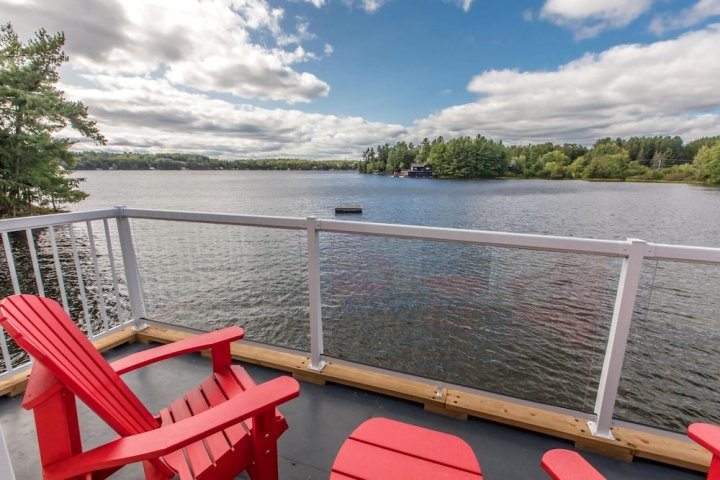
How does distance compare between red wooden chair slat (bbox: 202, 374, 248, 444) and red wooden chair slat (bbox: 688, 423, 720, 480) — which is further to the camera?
red wooden chair slat (bbox: 202, 374, 248, 444)

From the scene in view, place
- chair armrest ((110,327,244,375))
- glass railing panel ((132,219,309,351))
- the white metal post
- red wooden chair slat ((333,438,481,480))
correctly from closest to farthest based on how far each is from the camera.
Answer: the white metal post < red wooden chair slat ((333,438,481,480)) < chair armrest ((110,327,244,375)) < glass railing panel ((132,219,309,351))

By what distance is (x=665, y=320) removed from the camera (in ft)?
25.1

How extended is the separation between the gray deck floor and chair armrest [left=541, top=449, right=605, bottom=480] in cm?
76

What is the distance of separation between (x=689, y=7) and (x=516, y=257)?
33.6 meters

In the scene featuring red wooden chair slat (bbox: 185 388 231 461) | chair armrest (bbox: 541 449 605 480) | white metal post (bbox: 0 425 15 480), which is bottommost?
red wooden chair slat (bbox: 185 388 231 461)

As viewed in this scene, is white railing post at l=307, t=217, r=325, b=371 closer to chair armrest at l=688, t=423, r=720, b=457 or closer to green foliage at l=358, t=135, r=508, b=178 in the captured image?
chair armrest at l=688, t=423, r=720, b=457

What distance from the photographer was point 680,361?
641 cm

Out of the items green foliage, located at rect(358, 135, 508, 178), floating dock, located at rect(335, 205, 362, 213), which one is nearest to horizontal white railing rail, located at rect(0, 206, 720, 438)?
floating dock, located at rect(335, 205, 362, 213)

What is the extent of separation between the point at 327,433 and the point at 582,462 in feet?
4.16

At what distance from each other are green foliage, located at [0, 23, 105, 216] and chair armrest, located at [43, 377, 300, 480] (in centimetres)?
1981

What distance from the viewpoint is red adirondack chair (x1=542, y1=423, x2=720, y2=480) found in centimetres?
87

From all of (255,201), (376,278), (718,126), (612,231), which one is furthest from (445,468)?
(718,126)

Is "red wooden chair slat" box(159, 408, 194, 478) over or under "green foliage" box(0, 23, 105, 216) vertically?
under

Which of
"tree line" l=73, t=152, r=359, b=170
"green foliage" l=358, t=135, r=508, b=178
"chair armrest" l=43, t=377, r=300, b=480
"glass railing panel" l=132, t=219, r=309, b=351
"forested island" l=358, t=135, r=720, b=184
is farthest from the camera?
"green foliage" l=358, t=135, r=508, b=178
